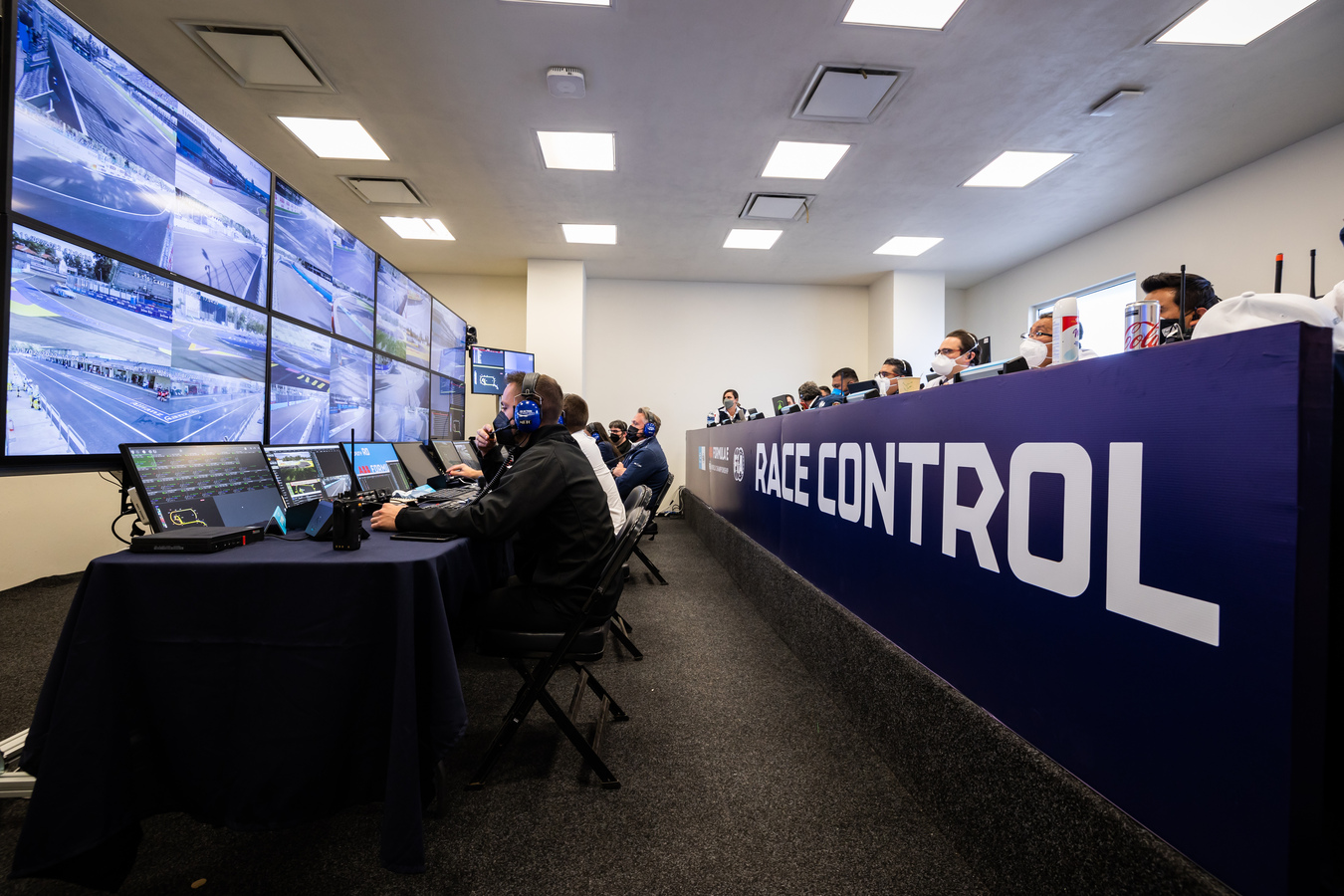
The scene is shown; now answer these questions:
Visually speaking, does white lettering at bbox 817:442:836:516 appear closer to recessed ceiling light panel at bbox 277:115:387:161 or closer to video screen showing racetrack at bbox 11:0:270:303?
video screen showing racetrack at bbox 11:0:270:303

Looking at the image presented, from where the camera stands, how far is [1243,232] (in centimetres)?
433

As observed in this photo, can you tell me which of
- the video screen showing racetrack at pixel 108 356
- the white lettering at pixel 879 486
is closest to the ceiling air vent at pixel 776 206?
the white lettering at pixel 879 486

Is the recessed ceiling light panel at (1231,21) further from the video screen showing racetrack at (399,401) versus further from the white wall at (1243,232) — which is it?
the video screen showing racetrack at (399,401)

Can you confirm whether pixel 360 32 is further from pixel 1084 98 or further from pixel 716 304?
pixel 716 304

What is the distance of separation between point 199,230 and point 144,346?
1.57ft

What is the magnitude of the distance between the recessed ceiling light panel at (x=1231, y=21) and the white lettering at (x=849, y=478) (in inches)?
129

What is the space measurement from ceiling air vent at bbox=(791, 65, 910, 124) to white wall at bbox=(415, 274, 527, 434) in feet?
16.0

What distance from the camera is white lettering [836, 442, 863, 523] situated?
1911mm

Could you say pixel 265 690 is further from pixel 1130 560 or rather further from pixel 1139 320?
pixel 1139 320

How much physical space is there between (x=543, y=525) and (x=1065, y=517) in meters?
1.31

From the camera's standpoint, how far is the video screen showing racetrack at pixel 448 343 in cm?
450

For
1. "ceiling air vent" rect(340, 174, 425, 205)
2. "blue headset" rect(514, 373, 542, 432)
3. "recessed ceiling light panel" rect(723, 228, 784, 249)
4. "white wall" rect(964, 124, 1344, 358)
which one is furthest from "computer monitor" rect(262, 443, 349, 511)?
"white wall" rect(964, 124, 1344, 358)

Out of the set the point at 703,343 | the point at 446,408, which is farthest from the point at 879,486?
the point at 703,343

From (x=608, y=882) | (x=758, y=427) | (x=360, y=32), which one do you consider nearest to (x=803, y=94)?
(x=758, y=427)
